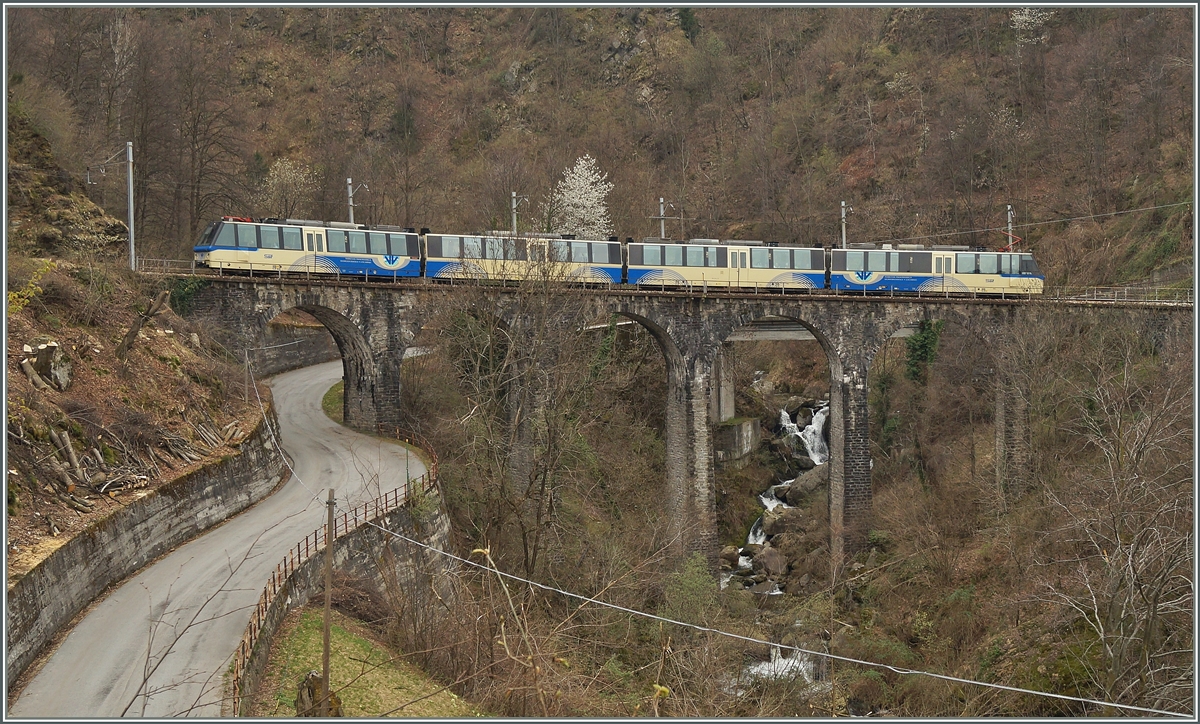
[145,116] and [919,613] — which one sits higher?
[145,116]

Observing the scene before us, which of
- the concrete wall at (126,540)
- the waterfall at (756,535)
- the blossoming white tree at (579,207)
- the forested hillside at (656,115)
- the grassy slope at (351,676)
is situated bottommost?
the waterfall at (756,535)

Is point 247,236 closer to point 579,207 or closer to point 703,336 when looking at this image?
point 703,336

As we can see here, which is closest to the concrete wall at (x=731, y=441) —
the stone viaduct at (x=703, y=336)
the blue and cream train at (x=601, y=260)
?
the stone viaduct at (x=703, y=336)

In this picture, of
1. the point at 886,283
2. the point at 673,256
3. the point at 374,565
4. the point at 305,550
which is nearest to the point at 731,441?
the point at 886,283

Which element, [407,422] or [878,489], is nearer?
[407,422]

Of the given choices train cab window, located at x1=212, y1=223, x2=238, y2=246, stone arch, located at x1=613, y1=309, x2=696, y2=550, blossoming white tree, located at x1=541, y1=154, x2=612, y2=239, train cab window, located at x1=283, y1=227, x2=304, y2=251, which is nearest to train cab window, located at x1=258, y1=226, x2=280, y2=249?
train cab window, located at x1=283, y1=227, x2=304, y2=251

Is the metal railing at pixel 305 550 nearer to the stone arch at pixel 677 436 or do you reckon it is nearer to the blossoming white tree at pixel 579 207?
the stone arch at pixel 677 436

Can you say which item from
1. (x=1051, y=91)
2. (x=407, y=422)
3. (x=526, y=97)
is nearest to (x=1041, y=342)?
(x=407, y=422)

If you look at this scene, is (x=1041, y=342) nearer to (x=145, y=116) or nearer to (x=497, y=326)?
(x=497, y=326)

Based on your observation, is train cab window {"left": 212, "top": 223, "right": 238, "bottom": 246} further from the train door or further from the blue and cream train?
the train door
